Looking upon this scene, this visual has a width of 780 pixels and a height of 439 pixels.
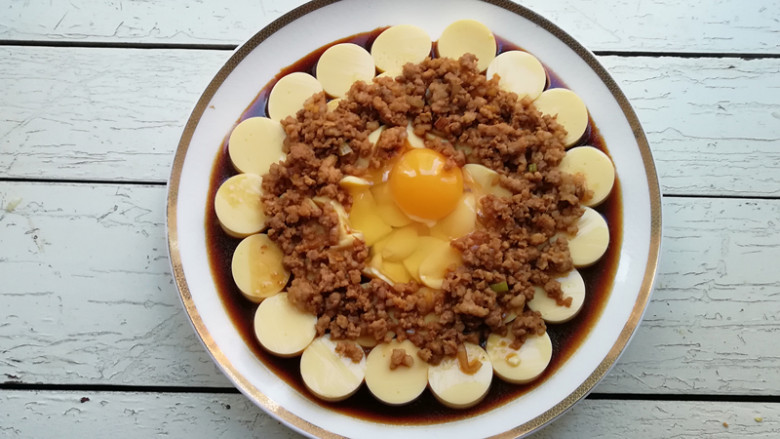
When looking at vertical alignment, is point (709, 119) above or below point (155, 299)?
above

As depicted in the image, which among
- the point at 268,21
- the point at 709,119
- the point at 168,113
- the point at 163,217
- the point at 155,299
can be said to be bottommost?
the point at 155,299

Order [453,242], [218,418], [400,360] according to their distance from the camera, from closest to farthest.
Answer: [400,360], [453,242], [218,418]

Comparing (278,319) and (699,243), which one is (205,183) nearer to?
(278,319)

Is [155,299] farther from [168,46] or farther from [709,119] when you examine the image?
[709,119]

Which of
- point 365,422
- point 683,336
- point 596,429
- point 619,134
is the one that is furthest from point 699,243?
point 365,422

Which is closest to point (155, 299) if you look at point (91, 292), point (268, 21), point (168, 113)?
point (91, 292)

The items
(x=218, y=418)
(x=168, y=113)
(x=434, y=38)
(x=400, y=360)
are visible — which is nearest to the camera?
(x=400, y=360)

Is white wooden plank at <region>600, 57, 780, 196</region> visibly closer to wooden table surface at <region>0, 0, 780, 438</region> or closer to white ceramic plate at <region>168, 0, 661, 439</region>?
wooden table surface at <region>0, 0, 780, 438</region>

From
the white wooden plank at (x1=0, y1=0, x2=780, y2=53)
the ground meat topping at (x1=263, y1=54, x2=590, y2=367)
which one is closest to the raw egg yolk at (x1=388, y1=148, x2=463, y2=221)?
the ground meat topping at (x1=263, y1=54, x2=590, y2=367)
